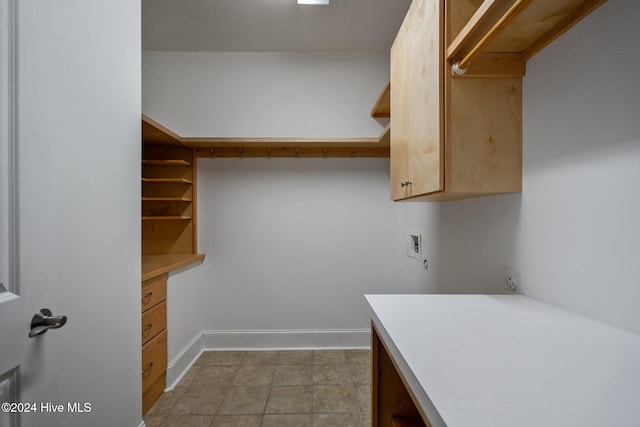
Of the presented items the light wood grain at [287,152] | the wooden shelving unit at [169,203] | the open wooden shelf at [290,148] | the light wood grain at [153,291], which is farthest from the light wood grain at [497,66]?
the wooden shelving unit at [169,203]

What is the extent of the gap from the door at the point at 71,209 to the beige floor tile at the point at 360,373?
1.42 m

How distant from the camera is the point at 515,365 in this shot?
63 centimetres

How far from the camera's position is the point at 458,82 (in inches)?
45.3

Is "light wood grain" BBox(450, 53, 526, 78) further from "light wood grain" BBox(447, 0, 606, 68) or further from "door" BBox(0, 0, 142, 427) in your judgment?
"door" BBox(0, 0, 142, 427)

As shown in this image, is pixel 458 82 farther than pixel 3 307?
Yes

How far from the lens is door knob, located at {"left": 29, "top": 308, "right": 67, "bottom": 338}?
2.84 ft

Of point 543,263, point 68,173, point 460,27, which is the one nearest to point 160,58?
point 68,173

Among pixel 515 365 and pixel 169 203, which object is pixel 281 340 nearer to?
pixel 169 203

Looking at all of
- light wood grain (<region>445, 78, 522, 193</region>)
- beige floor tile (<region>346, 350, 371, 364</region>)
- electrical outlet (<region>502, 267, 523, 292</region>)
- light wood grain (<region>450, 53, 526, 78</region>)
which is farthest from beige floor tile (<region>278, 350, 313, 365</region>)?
light wood grain (<region>450, 53, 526, 78</region>)

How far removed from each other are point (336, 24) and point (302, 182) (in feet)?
4.27

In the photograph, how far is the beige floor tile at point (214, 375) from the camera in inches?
89.4

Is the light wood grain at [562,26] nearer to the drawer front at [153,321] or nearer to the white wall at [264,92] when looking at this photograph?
the white wall at [264,92]

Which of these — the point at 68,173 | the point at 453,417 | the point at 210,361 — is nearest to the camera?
the point at 453,417

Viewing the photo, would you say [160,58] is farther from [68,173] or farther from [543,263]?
[543,263]
